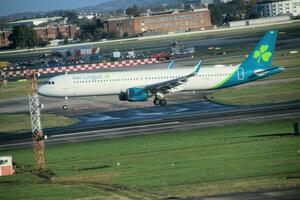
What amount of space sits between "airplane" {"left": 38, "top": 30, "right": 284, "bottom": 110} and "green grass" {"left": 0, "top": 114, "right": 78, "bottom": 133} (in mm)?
3920

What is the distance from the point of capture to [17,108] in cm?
9519

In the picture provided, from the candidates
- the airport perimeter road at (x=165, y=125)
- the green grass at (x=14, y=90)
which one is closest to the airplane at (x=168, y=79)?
the airport perimeter road at (x=165, y=125)

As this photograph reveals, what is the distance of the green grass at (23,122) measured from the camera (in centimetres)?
7688

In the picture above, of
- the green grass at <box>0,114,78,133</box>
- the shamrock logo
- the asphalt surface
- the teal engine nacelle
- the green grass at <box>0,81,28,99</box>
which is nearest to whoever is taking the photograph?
the asphalt surface

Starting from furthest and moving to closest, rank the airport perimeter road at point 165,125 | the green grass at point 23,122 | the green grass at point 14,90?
1. the green grass at point 14,90
2. the green grass at point 23,122
3. the airport perimeter road at point 165,125

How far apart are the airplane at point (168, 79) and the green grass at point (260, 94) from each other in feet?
7.72

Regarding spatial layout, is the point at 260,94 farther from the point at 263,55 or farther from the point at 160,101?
the point at 160,101

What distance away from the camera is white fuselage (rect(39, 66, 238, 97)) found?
83250 millimetres

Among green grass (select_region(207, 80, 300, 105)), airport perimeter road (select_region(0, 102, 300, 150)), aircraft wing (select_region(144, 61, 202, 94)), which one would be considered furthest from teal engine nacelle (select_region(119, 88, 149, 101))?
green grass (select_region(207, 80, 300, 105))

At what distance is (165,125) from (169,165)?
19.7 metres

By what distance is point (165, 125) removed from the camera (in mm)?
68812

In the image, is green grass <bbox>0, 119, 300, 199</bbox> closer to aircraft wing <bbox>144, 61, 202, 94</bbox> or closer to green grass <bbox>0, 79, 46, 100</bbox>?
aircraft wing <bbox>144, 61, 202, 94</bbox>

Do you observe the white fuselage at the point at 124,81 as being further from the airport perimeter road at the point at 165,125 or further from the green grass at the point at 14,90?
the green grass at the point at 14,90

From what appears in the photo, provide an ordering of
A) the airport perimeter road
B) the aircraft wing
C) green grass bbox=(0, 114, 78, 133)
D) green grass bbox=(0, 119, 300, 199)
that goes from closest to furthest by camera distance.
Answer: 1. green grass bbox=(0, 119, 300, 199)
2. the airport perimeter road
3. green grass bbox=(0, 114, 78, 133)
4. the aircraft wing
